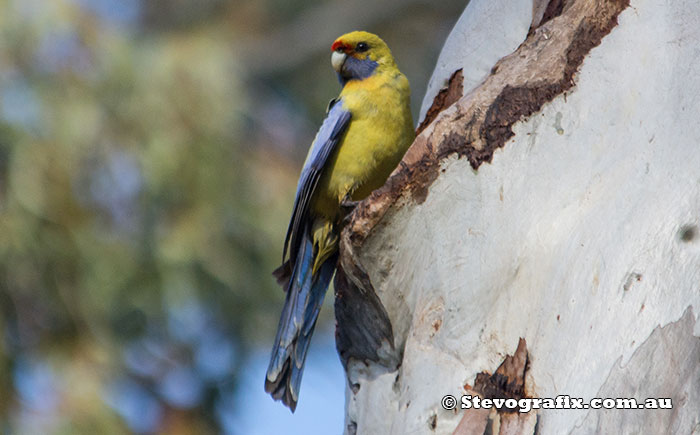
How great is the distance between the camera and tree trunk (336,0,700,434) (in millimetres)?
2424

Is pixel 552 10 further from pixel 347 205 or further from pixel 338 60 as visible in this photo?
pixel 338 60

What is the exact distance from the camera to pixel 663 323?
2.41m

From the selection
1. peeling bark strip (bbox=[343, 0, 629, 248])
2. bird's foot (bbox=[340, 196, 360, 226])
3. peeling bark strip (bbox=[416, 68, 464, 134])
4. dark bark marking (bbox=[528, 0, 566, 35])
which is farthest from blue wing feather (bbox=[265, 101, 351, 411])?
dark bark marking (bbox=[528, 0, 566, 35])

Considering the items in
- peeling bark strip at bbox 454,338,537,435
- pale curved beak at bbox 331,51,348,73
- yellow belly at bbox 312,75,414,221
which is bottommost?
peeling bark strip at bbox 454,338,537,435

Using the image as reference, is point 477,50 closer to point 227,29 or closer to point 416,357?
point 416,357

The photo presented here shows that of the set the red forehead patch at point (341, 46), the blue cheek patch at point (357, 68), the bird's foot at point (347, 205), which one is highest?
the red forehead patch at point (341, 46)

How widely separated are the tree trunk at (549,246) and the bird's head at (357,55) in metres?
1.19

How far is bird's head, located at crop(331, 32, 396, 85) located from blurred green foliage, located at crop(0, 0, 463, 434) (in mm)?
2832

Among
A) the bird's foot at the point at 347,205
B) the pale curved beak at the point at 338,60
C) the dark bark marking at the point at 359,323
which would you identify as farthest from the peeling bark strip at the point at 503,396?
the pale curved beak at the point at 338,60

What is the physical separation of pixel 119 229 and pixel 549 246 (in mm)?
4788

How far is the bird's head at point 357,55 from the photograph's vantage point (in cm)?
414

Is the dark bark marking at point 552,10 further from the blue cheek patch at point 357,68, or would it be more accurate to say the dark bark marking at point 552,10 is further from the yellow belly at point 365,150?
the blue cheek patch at point 357,68

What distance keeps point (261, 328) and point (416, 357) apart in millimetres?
4862

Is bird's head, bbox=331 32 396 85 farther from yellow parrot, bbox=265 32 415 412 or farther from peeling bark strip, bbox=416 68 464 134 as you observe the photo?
peeling bark strip, bbox=416 68 464 134
